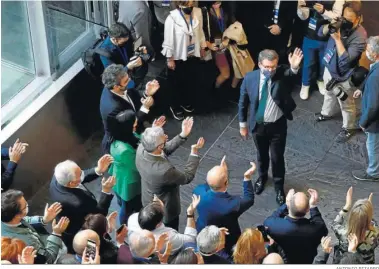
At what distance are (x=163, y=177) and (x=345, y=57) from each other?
2475 mm

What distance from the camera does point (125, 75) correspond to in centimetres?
604

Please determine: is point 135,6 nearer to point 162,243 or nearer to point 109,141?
point 109,141

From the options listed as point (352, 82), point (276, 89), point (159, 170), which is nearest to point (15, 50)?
point (159, 170)

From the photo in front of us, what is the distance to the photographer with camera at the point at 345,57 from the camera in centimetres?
711

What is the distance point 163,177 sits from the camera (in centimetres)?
563

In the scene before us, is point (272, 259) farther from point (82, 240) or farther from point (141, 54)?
point (141, 54)

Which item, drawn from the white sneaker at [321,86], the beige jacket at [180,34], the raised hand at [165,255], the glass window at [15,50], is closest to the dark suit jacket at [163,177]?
the raised hand at [165,255]

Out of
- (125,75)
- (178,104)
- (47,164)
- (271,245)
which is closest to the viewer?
(271,245)

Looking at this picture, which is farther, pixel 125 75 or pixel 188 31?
pixel 188 31

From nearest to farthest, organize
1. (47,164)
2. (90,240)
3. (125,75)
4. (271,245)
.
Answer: (90,240), (271,245), (125,75), (47,164)

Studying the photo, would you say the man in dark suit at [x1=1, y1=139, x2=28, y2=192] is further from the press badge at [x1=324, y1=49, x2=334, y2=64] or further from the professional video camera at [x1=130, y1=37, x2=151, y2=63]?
the press badge at [x1=324, y1=49, x2=334, y2=64]

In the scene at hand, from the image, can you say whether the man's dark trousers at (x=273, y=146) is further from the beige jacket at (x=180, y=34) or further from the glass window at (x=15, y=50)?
the glass window at (x=15, y=50)

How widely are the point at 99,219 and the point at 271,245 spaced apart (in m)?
1.25

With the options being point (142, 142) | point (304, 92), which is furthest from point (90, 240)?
point (304, 92)
